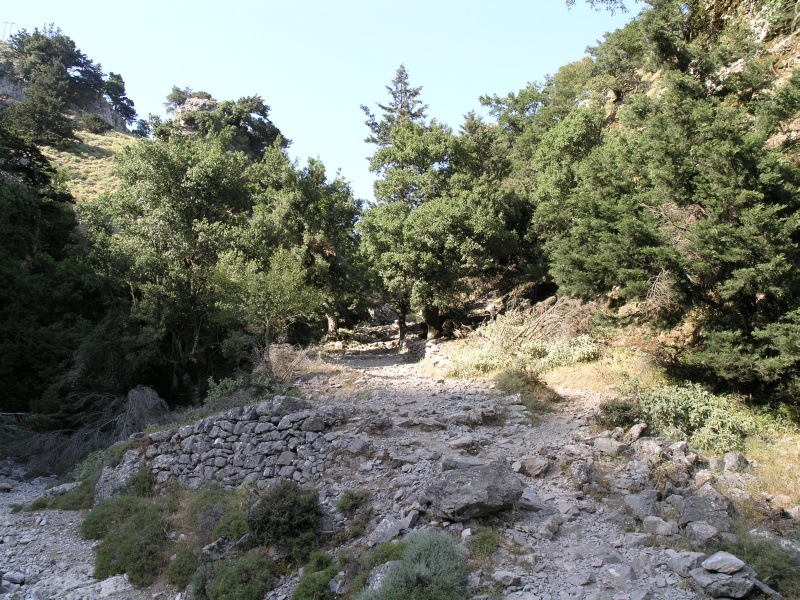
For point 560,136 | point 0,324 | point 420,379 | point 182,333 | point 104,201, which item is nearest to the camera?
point 420,379

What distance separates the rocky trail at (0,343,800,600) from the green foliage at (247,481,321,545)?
328mm

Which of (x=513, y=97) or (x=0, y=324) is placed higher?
(x=513, y=97)

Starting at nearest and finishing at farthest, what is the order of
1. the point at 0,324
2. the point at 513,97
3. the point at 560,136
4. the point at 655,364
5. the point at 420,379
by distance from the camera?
the point at 655,364 < the point at 420,379 < the point at 0,324 < the point at 560,136 < the point at 513,97

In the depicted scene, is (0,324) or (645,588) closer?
(645,588)

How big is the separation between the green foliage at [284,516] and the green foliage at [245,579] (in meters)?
0.34

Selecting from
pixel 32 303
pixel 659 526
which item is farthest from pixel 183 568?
pixel 32 303

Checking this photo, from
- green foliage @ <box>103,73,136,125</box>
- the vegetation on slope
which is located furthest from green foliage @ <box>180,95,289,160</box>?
the vegetation on slope

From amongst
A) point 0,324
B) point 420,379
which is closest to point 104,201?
point 0,324

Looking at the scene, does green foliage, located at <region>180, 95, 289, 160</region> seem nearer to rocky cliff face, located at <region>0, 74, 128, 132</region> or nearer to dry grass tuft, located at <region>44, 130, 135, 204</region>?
dry grass tuft, located at <region>44, 130, 135, 204</region>

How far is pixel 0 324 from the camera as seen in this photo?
15961mm

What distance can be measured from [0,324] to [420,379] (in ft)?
44.1

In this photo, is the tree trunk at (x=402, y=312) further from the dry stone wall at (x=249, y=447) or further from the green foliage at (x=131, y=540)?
the green foliage at (x=131, y=540)

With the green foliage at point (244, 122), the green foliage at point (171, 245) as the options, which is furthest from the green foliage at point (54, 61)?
the green foliage at point (171, 245)

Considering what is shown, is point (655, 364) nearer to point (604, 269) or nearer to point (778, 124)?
point (604, 269)
